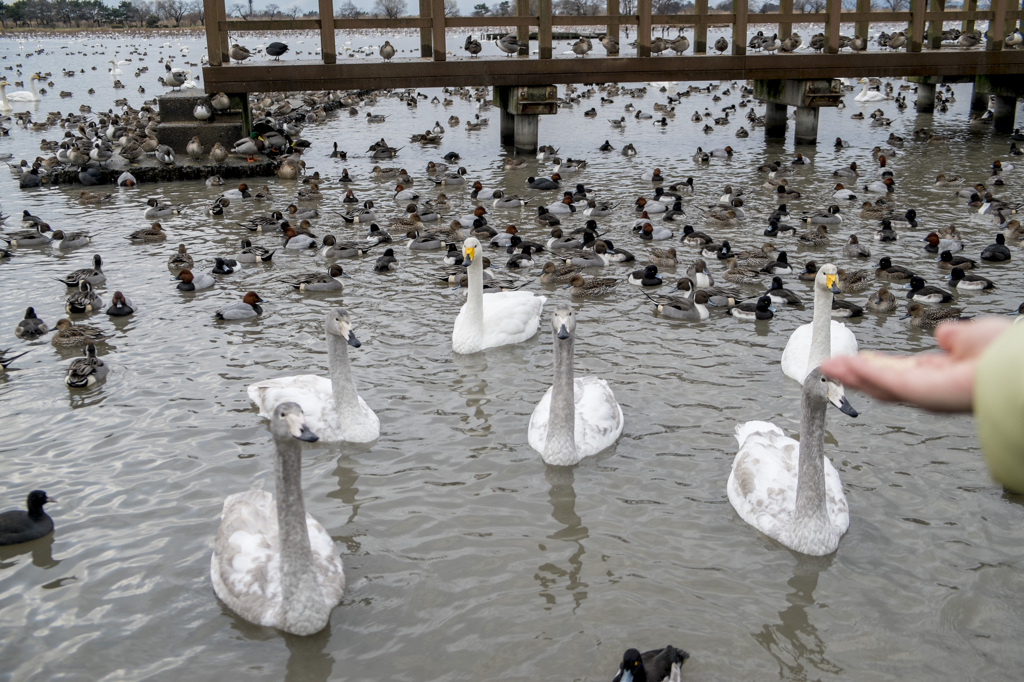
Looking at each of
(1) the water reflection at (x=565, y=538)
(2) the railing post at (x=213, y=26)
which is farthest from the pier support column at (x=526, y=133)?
(1) the water reflection at (x=565, y=538)

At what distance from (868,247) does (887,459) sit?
780cm

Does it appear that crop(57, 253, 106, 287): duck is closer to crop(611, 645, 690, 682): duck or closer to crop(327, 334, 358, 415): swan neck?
crop(327, 334, 358, 415): swan neck

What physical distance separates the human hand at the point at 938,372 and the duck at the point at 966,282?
1216 cm

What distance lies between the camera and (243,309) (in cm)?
1159

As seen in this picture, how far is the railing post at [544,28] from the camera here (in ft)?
74.4

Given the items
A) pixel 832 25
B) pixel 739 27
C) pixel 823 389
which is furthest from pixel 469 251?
pixel 832 25

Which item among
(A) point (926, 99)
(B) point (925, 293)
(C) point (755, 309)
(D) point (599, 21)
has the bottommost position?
(C) point (755, 309)

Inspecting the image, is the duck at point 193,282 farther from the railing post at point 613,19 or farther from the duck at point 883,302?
the railing post at point 613,19

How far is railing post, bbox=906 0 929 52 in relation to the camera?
24.1m

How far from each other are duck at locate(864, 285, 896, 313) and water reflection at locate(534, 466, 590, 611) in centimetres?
590

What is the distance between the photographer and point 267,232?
648 inches

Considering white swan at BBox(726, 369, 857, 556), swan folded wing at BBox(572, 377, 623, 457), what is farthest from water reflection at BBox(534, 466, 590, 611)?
white swan at BBox(726, 369, 857, 556)

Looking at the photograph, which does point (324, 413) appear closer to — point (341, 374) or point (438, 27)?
point (341, 374)

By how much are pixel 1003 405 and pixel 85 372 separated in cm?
974
